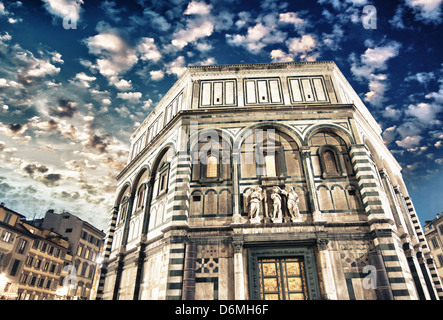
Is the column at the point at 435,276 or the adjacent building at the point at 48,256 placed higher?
the adjacent building at the point at 48,256

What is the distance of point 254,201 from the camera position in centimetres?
1317

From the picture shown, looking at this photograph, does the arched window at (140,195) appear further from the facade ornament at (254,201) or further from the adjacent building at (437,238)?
the adjacent building at (437,238)

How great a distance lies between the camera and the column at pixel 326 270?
435 inches

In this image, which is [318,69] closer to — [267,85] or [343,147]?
[267,85]

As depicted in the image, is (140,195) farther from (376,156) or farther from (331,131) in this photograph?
(376,156)

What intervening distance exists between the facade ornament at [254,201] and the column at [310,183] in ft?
7.84

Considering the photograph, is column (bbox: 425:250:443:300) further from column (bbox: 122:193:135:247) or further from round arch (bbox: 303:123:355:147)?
column (bbox: 122:193:135:247)

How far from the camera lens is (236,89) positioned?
17.5m

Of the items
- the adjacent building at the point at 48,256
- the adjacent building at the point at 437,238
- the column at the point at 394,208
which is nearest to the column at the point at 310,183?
the column at the point at 394,208

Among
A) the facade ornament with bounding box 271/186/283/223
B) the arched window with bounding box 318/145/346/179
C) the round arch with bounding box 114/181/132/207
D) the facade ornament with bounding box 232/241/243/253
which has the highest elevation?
the round arch with bounding box 114/181/132/207

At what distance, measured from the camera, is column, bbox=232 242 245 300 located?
446 inches

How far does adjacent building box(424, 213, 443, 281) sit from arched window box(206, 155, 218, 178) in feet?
123

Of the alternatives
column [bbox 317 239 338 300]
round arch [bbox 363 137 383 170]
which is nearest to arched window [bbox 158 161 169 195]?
column [bbox 317 239 338 300]
